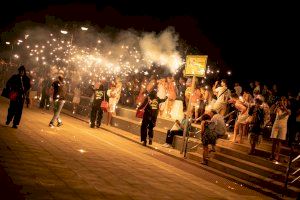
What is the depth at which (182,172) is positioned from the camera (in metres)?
11.2

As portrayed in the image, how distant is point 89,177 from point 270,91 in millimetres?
12711

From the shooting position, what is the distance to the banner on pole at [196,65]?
14.9 m

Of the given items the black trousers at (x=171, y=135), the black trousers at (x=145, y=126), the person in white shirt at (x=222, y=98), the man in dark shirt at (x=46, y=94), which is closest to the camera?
the black trousers at (x=145, y=126)

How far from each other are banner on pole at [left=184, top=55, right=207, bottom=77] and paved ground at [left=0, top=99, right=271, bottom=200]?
368cm

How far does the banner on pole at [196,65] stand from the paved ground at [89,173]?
145 inches

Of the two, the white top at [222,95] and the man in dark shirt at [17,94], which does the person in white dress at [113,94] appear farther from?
the man in dark shirt at [17,94]

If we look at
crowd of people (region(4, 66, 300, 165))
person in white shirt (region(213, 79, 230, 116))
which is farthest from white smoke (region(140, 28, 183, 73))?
person in white shirt (region(213, 79, 230, 116))

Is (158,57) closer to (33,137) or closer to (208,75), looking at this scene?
(208,75)

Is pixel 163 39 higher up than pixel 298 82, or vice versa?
pixel 163 39

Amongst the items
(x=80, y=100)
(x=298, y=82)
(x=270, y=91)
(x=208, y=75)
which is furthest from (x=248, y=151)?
(x=208, y=75)

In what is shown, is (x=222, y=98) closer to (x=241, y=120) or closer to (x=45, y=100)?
(x=241, y=120)

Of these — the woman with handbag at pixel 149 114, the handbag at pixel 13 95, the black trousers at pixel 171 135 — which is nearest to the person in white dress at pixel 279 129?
the black trousers at pixel 171 135

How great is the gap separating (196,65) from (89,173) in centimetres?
804

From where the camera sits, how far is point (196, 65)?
15148 millimetres
